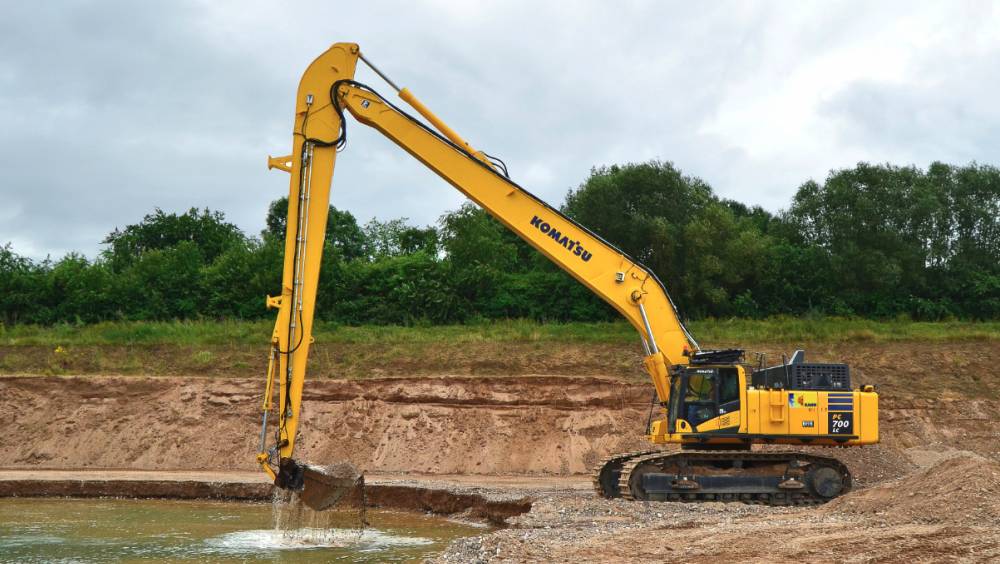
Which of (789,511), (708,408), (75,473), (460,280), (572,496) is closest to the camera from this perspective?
(789,511)

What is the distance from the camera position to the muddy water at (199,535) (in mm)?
12992

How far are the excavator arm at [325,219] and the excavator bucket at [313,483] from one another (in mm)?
21

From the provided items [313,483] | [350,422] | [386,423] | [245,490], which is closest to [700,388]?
[313,483]

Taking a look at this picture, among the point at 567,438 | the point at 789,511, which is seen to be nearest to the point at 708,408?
the point at 789,511

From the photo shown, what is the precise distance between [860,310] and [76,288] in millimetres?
27491

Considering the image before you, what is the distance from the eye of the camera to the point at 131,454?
24031 millimetres

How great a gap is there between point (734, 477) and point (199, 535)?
8.28 meters

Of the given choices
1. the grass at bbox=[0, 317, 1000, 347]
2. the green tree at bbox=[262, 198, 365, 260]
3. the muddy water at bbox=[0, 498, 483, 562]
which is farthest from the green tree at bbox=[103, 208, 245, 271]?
the muddy water at bbox=[0, 498, 483, 562]

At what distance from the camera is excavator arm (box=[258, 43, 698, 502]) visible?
1341cm

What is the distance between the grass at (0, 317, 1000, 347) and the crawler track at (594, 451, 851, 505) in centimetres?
1281

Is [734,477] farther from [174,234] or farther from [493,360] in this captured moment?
[174,234]

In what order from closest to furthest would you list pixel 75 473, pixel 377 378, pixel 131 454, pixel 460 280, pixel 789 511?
pixel 789 511, pixel 75 473, pixel 131 454, pixel 377 378, pixel 460 280

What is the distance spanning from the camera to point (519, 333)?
2959 centimetres

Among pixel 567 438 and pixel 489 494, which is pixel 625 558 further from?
pixel 567 438
